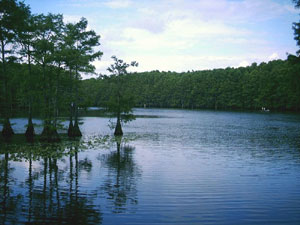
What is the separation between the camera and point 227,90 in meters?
150

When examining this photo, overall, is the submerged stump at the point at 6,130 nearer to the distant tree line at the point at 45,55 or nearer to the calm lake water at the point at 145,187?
the distant tree line at the point at 45,55

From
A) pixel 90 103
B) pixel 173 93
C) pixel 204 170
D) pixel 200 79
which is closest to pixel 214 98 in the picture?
pixel 200 79

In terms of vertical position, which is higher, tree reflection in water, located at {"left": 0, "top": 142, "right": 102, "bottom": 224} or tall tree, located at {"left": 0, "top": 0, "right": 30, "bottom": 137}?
tall tree, located at {"left": 0, "top": 0, "right": 30, "bottom": 137}

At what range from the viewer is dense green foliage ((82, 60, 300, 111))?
121 m

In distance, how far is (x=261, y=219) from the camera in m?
10.3

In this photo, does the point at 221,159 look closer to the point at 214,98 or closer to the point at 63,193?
the point at 63,193

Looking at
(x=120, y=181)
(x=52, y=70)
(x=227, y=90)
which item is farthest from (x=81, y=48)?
(x=227, y=90)

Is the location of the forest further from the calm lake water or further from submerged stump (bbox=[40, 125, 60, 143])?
the calm lake water

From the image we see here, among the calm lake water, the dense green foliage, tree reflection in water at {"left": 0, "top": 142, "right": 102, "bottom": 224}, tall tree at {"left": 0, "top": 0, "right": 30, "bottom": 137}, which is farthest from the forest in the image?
the dense green foliage

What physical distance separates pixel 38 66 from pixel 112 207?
81.3ft

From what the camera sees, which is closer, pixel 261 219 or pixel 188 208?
pixel 261 219

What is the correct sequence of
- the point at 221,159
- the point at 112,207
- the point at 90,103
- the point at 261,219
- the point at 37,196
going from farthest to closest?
the point at 90,103, the point at 221,159, the point at 37,196, the point at 112,207, the point at 261,219

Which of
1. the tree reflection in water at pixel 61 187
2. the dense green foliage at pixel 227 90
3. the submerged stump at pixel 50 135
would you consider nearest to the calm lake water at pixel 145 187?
the tree reflection in water at pixel 61 187

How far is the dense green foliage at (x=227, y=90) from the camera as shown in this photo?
398 ft
